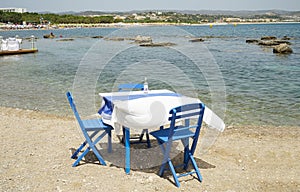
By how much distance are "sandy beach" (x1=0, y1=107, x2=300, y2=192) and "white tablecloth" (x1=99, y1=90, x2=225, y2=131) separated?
80 cm

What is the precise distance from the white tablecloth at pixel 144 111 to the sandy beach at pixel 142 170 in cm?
80

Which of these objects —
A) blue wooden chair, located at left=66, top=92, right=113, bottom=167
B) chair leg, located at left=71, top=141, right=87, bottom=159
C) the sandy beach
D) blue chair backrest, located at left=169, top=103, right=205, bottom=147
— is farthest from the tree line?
blue chair backrest, located at left=169, top=103, right=205, bottom=147

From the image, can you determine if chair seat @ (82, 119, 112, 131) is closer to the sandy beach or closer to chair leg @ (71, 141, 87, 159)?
chair leg @ (71, 141, 87, 159)

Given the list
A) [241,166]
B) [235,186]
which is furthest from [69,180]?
[241,166]

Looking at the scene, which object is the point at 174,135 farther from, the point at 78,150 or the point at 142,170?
the point at 78,150

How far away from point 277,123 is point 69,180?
6.09 m

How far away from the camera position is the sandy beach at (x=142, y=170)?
502 cm

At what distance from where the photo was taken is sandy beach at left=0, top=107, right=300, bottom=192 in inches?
198

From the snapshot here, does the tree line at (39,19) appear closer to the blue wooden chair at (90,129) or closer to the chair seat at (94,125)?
the chair seat at (94,125)

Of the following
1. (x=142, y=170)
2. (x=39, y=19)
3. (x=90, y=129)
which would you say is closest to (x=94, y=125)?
(x=90, y=129)

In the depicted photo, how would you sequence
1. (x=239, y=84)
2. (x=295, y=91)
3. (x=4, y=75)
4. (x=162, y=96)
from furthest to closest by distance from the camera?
(x=4, y=75) → (x=239, y=84) → (x=295, y=91) → (x=162, y=96)

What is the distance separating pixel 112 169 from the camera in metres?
5.57

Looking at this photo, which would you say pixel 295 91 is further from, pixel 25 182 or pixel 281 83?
pixel 25 182

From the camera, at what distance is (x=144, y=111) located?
4.88 meters
